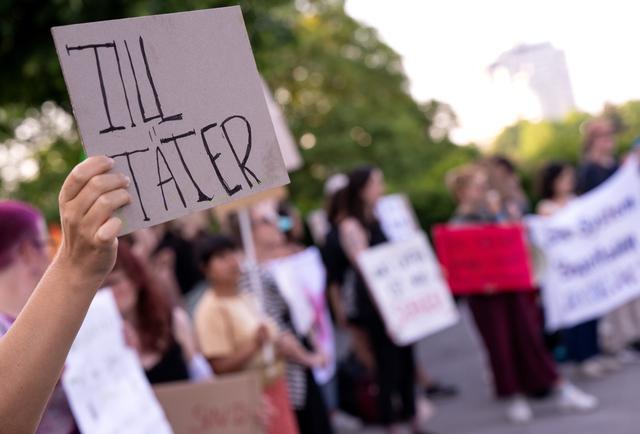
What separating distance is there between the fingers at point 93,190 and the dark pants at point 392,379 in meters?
5.44

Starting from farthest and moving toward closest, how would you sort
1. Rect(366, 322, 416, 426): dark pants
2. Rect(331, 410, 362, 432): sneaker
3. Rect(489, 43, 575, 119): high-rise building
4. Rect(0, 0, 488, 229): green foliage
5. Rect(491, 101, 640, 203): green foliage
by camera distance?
1. Rect(489, 43, 575, 119): high-rise building
2. Rect(0, 0, 488, 229): green foliage
3. Rect(491, 101, 640, 203): green foliage
4. Rect(331, 410, 362, 432): sneaker
5. Rect(366, 322, 416, 426): dark pants

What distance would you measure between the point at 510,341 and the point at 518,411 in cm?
51

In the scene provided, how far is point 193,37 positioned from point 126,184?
1.18 ft

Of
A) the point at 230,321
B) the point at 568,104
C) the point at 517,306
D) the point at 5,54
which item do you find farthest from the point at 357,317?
the point at 568,104

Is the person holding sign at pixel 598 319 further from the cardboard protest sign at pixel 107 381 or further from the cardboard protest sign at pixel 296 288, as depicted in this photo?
the cardboard protest sign at pixel 107 381

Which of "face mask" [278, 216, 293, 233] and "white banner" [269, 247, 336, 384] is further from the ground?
"face mask" [278, 216, 293, 233]

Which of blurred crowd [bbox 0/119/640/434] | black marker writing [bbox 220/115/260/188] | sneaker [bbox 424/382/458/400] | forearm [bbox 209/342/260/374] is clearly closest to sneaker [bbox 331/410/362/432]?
blurred crowd [bbox 0/119/640/434]

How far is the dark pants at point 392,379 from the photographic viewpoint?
22.2 ft

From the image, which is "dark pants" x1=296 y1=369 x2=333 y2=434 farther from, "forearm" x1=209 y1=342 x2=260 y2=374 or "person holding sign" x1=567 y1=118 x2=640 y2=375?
"person holding sign" x1=567 y1=118 x2=640 y2=375

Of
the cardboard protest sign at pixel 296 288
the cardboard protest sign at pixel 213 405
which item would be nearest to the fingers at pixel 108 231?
the cardboard protest sign at pixel 213 405

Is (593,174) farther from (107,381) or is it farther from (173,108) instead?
(173,108)

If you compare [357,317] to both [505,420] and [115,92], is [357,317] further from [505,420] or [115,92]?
[115,92]

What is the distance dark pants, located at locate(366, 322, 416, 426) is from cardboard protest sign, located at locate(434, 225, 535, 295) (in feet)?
2.57

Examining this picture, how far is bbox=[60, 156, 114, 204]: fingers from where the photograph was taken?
4.67 feet
